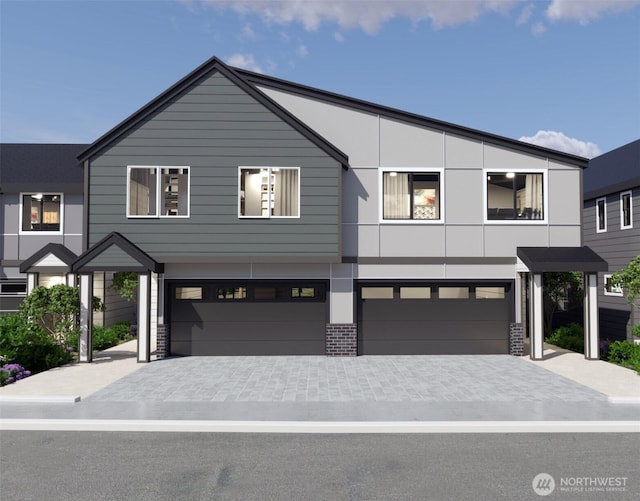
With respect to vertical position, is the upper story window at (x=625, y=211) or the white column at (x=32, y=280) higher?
the upper story window at (x=625, y=211)

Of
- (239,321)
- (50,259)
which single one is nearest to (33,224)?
(50,259)

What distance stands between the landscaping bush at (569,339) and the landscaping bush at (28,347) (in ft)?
57.2

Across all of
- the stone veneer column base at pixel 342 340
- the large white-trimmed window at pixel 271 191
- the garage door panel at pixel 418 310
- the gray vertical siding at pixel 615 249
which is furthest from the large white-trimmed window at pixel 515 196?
the large white-trimmed window at pixel 271 191

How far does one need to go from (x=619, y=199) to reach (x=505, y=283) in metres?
8.47

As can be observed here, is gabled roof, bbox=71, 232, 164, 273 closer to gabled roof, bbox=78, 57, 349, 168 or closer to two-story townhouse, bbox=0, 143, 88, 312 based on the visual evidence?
gabled roof, bbox=78, 57, 349, 168

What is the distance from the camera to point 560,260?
14.1m

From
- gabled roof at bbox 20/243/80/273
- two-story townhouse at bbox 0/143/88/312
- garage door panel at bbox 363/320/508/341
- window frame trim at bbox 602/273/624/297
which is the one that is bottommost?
garage door panel at bbox 363/320/508/341

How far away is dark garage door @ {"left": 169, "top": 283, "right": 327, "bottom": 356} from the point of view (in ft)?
47.6

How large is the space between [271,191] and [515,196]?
336 inches

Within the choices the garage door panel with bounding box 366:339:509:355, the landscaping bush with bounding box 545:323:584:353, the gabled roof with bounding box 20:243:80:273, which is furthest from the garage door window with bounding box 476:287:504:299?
the gabled roof with bounding box 20:243:80:273

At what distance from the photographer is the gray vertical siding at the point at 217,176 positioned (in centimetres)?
1384

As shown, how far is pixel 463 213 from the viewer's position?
14891 mm

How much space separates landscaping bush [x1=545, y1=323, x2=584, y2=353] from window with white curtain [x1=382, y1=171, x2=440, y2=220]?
7017 millimetres
